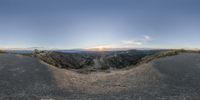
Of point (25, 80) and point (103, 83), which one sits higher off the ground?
point (25, 80)

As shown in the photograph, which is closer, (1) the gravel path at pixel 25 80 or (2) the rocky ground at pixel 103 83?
(2) the rocky ground at pixel 103 83

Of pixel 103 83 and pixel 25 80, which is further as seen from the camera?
pixel 103 83

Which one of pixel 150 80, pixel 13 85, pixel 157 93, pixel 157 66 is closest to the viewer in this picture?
pixel 157 93

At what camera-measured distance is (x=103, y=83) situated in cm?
2286

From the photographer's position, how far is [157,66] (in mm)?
27609

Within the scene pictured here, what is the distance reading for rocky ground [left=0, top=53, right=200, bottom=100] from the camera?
18.5 m

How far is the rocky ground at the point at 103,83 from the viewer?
60.7 ft

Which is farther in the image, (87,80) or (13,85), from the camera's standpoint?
(87,80)

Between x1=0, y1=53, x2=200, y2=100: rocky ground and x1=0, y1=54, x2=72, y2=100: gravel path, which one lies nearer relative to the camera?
x1=0, y1=53, x2=200, y2=100: rocky ground

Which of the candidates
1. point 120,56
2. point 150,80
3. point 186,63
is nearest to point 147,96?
point 150,80

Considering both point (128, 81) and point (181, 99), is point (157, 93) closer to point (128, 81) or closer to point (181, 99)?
point (181, 99)

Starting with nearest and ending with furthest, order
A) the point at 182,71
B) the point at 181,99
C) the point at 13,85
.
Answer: the point at 181,99
the point at 13,85
the point at 182,71

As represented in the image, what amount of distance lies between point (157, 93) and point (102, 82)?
5.73 meters

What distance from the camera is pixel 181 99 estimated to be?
17172 millimetres
